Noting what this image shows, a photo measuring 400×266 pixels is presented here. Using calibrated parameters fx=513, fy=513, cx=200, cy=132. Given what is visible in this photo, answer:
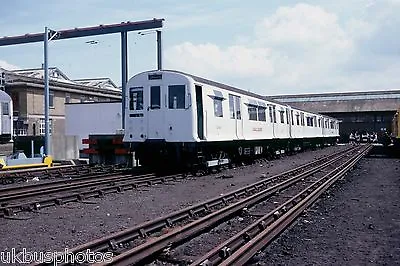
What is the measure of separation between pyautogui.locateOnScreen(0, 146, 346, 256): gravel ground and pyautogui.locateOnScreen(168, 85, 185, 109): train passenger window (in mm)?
3527

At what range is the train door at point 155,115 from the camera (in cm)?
1695

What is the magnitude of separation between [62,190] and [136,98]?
235 inches

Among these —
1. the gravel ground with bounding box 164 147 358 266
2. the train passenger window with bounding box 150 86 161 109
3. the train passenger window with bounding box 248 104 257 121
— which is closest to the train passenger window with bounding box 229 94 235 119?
the train passenger window with bounding box 248 104 257 121

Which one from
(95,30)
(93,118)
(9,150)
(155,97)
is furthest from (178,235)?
(93,118)

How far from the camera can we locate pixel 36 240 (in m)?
7.06

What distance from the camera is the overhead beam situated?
2753 cm

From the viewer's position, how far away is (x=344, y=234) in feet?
25.3

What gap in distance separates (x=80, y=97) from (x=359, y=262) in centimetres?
4456

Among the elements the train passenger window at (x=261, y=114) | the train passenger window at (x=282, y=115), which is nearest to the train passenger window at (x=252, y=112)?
the train passenger window at (x=261, y=114)

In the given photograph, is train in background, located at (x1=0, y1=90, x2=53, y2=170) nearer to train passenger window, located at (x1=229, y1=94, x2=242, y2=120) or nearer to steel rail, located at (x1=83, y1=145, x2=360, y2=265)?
train passenger window, located at (x1=229, y1=94, x2=242, y2=120)

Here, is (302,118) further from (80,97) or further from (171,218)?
(171,218)

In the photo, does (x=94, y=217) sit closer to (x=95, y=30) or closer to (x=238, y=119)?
(x=238, y=119)

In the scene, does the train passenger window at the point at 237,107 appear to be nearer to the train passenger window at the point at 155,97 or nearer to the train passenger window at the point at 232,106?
the train passenger window at the point at 232,106

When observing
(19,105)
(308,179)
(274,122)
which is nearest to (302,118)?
(274,122)
